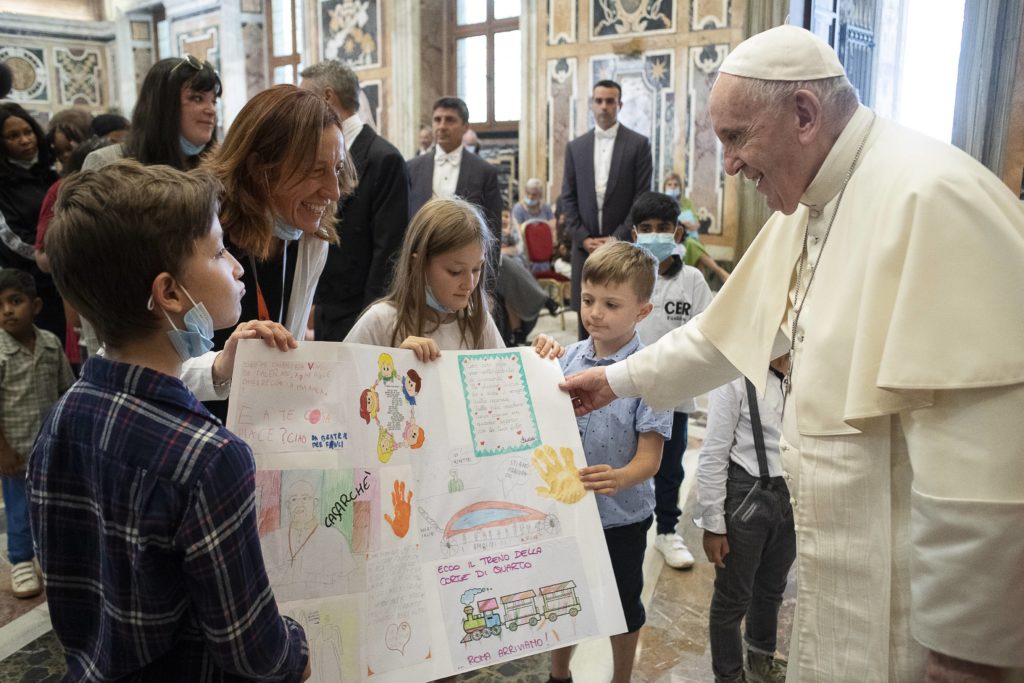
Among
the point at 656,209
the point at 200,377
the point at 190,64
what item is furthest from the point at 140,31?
the point at 200,377

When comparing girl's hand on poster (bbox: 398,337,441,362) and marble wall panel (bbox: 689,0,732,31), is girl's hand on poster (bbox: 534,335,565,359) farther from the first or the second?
marble wall panel (bbox: 689,0,732,31)

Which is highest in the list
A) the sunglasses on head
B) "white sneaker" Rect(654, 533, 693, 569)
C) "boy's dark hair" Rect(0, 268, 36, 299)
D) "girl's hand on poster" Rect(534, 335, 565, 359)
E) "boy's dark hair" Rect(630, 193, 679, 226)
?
the sunglasses on head

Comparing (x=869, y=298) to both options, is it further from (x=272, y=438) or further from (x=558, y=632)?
(x=272, y=438)

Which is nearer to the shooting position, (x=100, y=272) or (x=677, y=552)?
(x=100, y=272)

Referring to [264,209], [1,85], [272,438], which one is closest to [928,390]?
[272,438]

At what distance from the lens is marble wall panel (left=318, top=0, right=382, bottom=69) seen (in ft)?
43.2

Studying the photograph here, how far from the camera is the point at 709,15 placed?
9.97m

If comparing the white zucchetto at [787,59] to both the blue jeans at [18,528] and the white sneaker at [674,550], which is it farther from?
the blue jeans at [18,528]

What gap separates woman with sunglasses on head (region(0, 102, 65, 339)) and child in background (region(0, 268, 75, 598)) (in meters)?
0.66

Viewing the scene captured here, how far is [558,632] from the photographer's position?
69.1 inches

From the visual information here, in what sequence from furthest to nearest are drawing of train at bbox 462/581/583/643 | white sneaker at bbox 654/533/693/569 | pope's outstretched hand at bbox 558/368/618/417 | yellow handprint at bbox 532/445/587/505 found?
white sneaker at bbox 654/533/693/569
pope's outstretched hand at bbox 558/368/618/417
yellow handprint at bbox 532/445/587/505
drawing of train at bbox 462/581/583/643

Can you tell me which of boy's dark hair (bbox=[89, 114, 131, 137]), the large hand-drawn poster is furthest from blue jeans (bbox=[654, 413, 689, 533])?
boy's dark hair (bbox=[89, 114, 131, 137])

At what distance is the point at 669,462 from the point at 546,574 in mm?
2029

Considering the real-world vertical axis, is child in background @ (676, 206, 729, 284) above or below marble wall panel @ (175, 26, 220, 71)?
below
